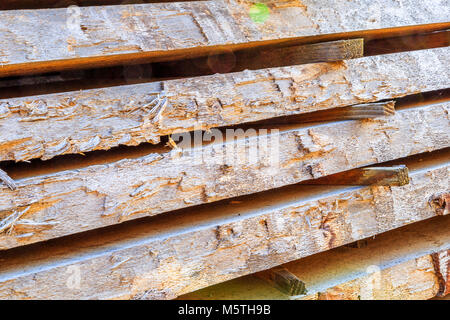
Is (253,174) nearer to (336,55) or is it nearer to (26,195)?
(336,55)

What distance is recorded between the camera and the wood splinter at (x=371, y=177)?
1808mm

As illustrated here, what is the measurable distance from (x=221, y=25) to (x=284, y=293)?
1.01 metres

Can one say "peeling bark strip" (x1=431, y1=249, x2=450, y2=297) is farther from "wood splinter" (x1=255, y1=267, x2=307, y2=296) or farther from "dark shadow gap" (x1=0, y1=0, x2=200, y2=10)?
"dark shadow gap" (x1=0, y1=0, x2=200, y2=10)

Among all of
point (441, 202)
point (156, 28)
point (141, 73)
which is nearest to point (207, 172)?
point (156, 28)

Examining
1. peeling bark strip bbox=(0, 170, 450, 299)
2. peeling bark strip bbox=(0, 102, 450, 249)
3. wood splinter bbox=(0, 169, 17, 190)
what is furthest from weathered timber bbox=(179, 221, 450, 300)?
wood splinter bbox=(0, 169, 17, 190)

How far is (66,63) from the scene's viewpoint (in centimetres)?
148

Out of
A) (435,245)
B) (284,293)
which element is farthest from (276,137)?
(435,245)

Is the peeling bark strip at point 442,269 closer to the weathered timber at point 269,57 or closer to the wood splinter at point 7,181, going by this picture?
the weathered timber at point 269,57

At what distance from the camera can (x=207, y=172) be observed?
5.31ft

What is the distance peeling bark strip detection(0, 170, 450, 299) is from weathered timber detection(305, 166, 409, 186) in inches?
1.8

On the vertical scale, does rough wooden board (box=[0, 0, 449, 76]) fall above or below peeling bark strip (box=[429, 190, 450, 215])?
above

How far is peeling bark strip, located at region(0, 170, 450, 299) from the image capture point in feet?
4.73

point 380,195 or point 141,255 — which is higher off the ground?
point 380,195

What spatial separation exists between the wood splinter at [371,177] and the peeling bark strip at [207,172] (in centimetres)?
5
